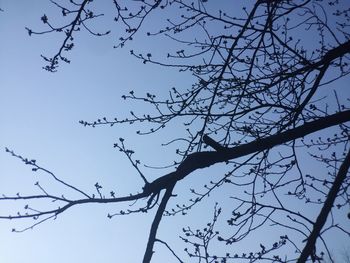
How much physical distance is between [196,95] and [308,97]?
4.35 feet

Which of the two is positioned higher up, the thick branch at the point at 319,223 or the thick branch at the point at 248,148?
the thick branch at the point at 248,148

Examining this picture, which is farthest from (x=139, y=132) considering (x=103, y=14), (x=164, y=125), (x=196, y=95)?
(x=103, y=14)

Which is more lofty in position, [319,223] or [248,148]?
[248,148]

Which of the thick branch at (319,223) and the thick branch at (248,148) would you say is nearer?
the thick branch at (319,223)

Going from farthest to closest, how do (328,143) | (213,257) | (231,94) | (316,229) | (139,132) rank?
(328,143) < (231,94) < (139,132) < (213,257) < (316,229)

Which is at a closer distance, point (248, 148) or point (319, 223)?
point (319, 223)

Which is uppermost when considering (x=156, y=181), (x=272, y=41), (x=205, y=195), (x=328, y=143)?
(x=272, y=41)

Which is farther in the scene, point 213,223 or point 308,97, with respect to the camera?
point 213,223

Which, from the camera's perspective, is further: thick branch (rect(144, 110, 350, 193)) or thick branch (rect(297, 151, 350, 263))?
thick branch (rect(144, 110, 350, 193))

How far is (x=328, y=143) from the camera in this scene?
14.1ft

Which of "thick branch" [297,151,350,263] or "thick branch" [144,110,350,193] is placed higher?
"thick branch" [144,110,350,193]

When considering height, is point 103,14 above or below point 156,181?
above

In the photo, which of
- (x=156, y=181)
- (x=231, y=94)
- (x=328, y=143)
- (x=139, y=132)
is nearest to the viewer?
(x=156, y=181)

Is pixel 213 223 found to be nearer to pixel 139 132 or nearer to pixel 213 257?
pixel 213 257
